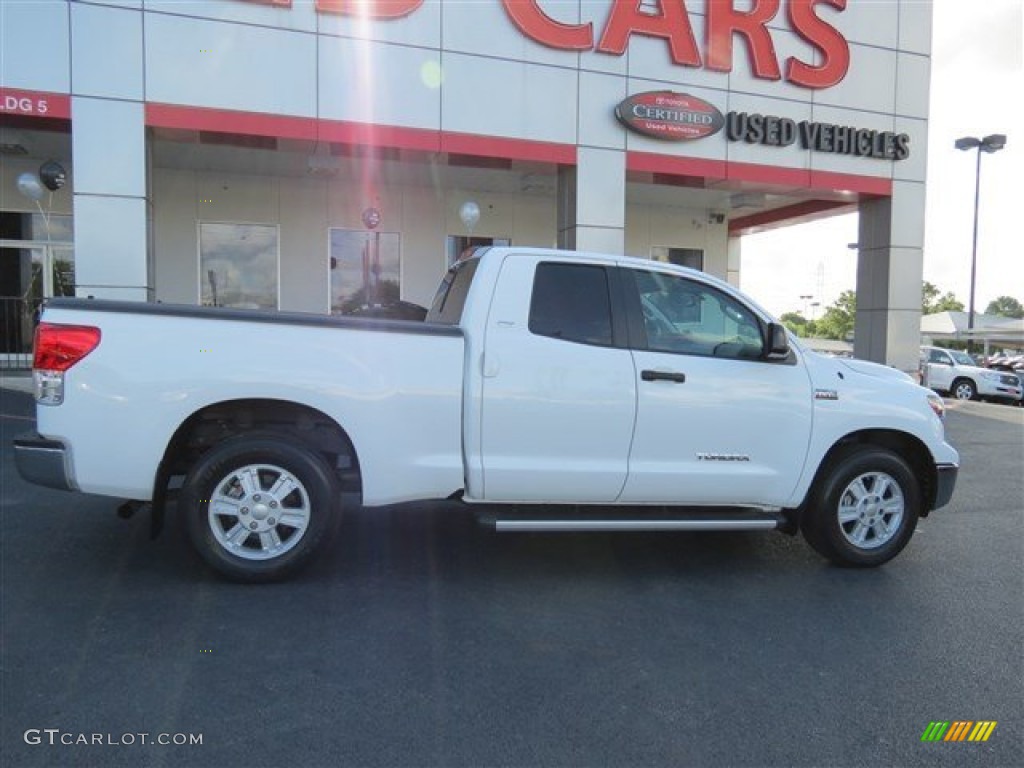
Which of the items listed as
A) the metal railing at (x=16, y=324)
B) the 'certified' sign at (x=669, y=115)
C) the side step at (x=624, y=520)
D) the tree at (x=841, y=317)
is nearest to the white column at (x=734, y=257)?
the 'certified' sign at (x=669, y=115)

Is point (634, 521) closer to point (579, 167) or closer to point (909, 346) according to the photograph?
point (579, 167)

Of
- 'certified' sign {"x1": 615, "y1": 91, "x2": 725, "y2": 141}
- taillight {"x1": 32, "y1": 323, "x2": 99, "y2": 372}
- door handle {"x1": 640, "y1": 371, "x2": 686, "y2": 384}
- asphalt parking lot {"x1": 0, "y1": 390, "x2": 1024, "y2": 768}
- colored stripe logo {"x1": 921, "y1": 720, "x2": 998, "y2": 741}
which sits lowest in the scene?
colored stripe logo {"x1": 921, "y1": 720, "x2": 998, "y2": 741}

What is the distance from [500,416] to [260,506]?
4.82 feet

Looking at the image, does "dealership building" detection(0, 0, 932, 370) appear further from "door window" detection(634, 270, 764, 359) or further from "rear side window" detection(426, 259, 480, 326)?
"door window" detection(634, 270, 764, 359)

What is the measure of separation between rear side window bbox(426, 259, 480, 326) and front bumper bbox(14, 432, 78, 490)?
2.26 m

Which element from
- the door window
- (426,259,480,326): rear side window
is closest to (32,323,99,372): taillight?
(426,259,480,326): rear side window

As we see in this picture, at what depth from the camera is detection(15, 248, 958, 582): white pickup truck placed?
13.6 feet

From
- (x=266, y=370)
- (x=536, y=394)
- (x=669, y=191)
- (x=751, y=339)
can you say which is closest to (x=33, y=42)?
(x=266, y=370)

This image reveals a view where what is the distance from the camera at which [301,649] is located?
11.9ft

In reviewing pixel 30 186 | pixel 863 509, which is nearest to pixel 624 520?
pixel 863 509

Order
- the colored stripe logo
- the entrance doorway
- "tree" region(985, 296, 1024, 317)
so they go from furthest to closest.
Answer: "tree" region(985, 296, 1024, 317)
the entrance doorway
the colored stripe logo

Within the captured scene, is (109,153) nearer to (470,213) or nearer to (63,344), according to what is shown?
(470,213)

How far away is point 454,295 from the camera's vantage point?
527 centimetres

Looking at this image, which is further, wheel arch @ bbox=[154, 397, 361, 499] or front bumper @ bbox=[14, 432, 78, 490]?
wheel arch @ bbox=[154, 397, 361, 499]
